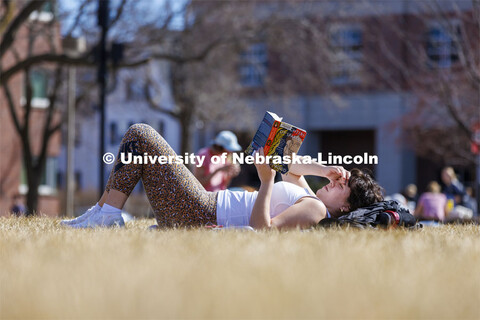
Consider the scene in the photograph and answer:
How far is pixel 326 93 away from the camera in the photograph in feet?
78.1

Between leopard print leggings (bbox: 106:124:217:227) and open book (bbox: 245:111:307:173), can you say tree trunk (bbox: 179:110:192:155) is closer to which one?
leopard print leggings (bbox: 106:124:217:227)

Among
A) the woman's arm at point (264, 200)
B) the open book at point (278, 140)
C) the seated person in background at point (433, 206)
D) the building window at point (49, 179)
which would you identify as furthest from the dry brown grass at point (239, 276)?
the building window at point (49, 179)

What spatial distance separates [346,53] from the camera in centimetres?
3278

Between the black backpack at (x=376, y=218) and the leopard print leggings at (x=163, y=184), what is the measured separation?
3.28ft

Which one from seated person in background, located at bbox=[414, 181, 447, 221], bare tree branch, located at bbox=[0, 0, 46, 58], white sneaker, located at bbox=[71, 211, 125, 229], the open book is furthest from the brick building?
the open book

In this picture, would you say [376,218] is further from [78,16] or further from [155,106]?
[155,106]

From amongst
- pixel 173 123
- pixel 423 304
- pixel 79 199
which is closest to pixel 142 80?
pixel 79 199

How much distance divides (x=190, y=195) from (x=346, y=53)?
27605 mm

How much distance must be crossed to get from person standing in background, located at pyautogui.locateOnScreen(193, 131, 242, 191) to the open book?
3761 mm

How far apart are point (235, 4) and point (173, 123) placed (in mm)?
26264

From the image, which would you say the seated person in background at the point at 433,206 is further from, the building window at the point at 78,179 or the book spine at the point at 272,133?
the building window at the point at 78,179

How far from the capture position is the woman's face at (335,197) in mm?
5961

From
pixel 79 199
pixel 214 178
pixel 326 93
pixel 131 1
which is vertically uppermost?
pixel 131 1

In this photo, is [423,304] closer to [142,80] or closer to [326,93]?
[326,93]
